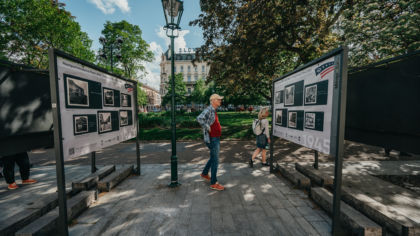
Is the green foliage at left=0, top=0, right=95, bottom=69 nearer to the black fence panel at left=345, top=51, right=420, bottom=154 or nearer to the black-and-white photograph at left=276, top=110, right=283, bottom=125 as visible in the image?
the black-and-white photograph at left=276, top=110, right=283, bottom=125

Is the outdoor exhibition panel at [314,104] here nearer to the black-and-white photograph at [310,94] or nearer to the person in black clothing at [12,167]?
the black-and-white photograph at [310,94]

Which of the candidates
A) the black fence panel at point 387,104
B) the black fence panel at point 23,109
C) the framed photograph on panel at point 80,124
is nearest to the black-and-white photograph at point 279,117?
the black fence panel at point 387,104

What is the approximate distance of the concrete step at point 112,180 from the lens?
3947mm

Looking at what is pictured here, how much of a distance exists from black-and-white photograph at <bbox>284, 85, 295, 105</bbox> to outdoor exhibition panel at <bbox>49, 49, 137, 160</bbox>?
4.31 metres

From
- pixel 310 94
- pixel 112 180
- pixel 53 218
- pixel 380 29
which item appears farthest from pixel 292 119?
pixel 380 29

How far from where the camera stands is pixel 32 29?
1495cm

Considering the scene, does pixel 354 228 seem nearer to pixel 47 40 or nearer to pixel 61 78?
pixel 61 78

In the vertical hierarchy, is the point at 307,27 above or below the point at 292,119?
above

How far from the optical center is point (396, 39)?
678 centimetres

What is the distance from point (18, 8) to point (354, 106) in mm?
24935

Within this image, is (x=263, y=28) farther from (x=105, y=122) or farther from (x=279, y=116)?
(x=105, y=122)

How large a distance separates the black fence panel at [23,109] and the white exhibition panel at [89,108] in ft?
2.31

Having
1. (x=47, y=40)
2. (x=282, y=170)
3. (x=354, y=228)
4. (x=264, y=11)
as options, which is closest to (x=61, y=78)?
(x=354, y=228)

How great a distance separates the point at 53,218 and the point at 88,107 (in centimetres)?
183
